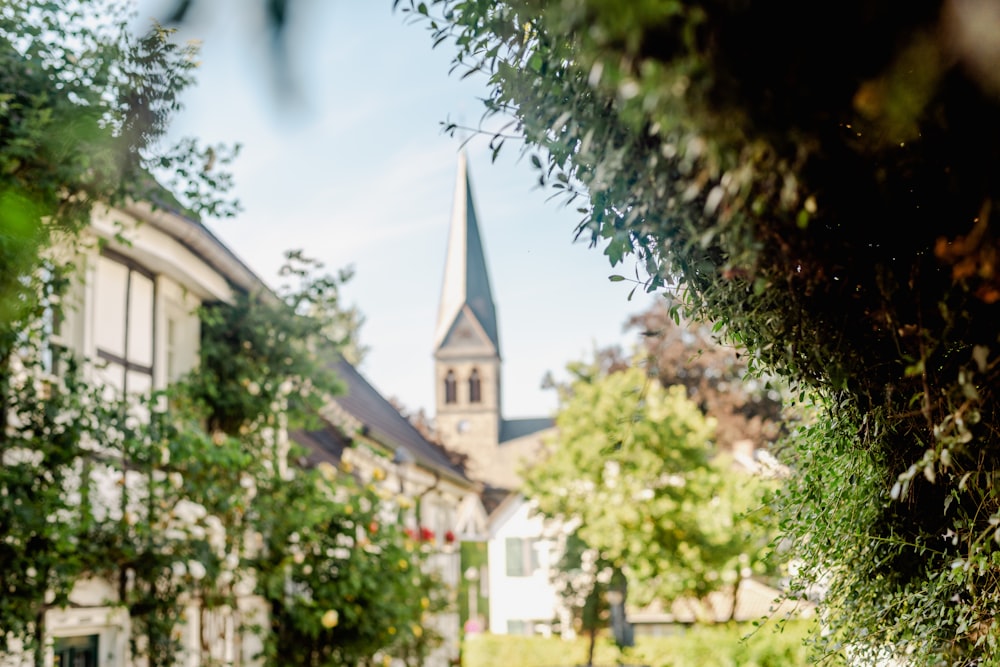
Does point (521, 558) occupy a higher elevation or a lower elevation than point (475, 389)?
lower

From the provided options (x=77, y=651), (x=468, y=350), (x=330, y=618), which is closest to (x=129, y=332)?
(x=77, y=651)

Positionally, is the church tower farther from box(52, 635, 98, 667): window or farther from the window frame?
box(52, 635, 98, 667): window

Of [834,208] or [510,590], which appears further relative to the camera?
[510,590]

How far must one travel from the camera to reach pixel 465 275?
159 feet

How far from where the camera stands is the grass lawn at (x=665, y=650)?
44.0 ft

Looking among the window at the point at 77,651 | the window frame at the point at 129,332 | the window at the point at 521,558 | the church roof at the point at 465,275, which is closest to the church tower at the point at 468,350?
the church roof at the point at 465,275

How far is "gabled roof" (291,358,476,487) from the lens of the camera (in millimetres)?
15375

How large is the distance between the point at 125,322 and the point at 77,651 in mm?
2638

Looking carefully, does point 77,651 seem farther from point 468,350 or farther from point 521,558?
point 468,350

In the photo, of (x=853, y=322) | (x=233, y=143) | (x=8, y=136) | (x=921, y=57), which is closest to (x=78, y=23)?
(x=8, y=136)

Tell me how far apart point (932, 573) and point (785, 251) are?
50.8 inches

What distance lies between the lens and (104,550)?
285 inches

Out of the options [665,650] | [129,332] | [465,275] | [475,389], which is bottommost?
[665,650]

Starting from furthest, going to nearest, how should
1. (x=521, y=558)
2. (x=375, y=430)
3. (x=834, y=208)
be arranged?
(x=521, y=558) < (x=375, y=430) < (x=834, y=208)
